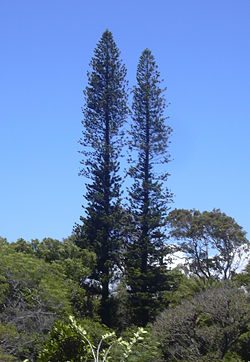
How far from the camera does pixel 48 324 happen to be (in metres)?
13.3

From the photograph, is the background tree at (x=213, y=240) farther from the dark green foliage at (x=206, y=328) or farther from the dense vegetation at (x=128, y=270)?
the dark green foliage at (x=206, y=328)

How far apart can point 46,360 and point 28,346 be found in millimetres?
5303

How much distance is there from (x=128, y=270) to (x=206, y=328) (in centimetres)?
863

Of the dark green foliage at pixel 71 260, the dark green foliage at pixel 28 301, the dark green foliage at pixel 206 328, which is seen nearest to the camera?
the dark green foliage at pixel 206 328

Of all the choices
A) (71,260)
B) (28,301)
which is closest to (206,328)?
(28,301)

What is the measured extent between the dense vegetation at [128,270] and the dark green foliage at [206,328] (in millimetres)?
27

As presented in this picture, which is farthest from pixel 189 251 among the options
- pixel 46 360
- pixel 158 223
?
pixel 46 360

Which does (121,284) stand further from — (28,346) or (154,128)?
(28,346)

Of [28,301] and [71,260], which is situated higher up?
[71,260]

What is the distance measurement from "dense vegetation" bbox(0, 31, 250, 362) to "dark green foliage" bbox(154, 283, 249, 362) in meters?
0.03

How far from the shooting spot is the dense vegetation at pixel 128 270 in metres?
12.4

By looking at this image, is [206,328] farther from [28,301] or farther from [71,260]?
[71,260]

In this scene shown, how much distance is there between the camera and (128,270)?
20812 mm

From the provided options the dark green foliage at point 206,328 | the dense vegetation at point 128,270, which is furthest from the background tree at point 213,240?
the dark green foliage at point 206,328
